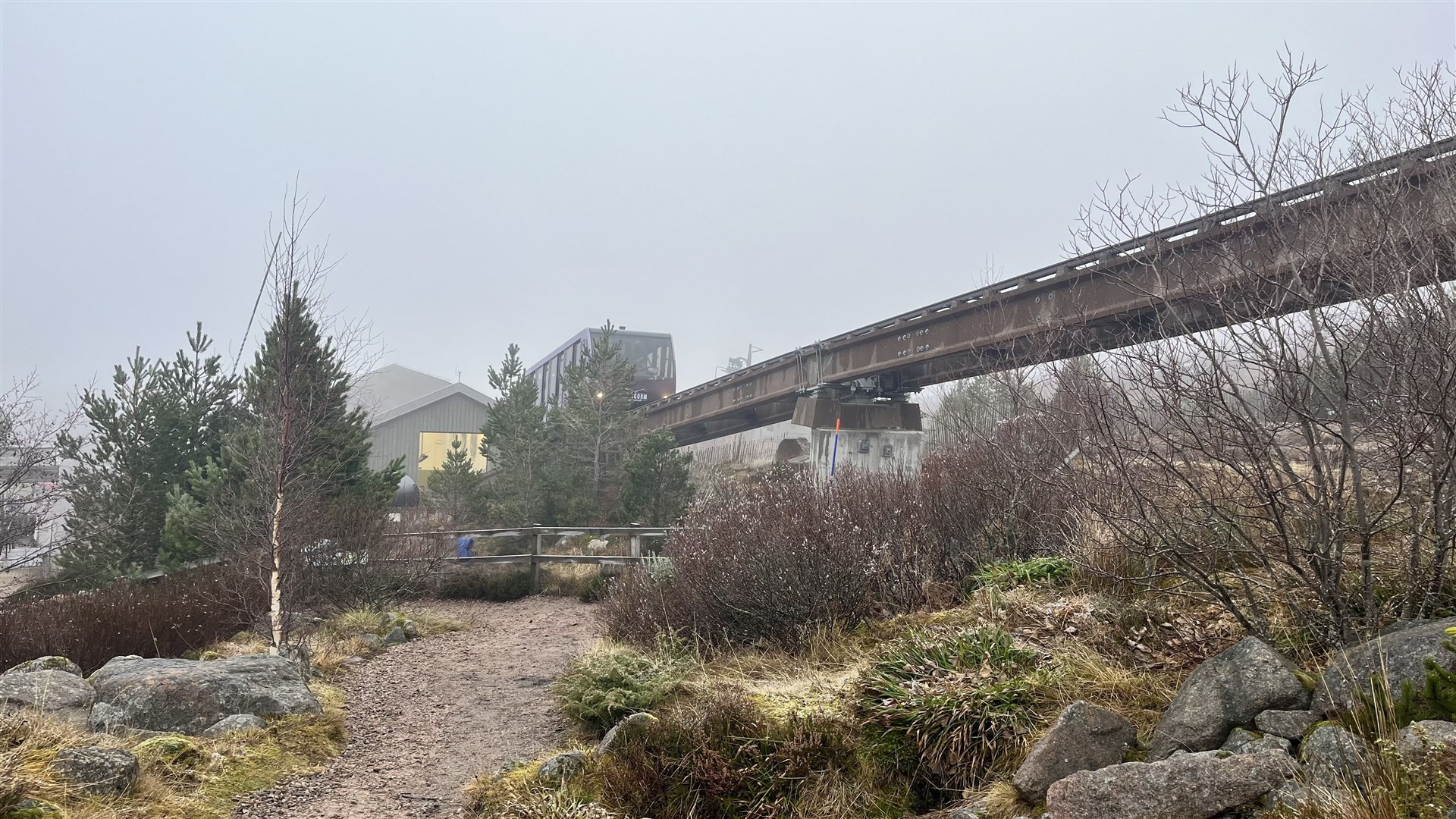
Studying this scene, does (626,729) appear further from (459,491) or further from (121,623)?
(459,491)

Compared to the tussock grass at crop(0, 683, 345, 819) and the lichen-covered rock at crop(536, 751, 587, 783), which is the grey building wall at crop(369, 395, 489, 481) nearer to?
the tussock grass at crop(0, 683, 345, 819)

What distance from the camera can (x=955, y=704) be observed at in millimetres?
4414

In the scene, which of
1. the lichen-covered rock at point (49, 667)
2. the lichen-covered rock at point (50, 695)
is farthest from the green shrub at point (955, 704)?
the lichen-covered rock at point (49, 667)

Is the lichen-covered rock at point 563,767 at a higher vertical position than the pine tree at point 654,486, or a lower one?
lower

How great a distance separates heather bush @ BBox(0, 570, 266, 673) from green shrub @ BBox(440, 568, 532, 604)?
370 cm

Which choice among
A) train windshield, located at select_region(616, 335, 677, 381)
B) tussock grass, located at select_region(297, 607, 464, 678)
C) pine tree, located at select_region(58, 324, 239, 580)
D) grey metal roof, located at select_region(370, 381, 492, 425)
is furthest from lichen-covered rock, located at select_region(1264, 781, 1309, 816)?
grey metal roof, located at select_region(370, 381, 492, 425)

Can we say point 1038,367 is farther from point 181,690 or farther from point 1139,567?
point 181,690

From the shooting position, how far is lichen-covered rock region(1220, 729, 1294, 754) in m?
3.17

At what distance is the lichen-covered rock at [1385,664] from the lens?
10.2ft

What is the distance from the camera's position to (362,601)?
1152 cm

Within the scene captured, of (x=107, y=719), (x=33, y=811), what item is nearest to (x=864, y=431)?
(x=107, y=719)

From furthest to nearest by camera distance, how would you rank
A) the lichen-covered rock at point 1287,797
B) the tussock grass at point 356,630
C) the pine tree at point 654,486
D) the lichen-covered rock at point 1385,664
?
the pine tree at point 654,486 → the tussock grass at point 356,630 → the lichen-covered rock at point 1385,664 → the lichen-covered rock at point 1287,797

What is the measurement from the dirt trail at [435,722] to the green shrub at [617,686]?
341 mm

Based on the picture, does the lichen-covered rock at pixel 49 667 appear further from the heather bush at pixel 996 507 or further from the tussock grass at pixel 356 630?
the heather bush at pixel 996 507
